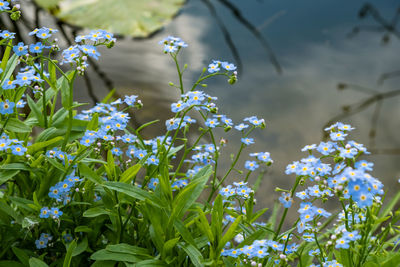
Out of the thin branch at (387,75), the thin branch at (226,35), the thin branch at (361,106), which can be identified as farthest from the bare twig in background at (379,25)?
the thin branch at (226,35)

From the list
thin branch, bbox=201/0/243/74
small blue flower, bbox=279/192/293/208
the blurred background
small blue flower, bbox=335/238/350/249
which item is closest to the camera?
small blue flower, bbox=335/238/350/249

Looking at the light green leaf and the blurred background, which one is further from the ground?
the light green leaf

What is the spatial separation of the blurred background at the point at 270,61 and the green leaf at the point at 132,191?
94 cm

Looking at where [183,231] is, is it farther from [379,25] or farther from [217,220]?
[379,25]

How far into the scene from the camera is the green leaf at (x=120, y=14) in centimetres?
328

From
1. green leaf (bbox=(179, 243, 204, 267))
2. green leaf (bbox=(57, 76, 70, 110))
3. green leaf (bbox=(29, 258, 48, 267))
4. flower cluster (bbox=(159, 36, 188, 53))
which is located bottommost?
green leaf (bbox=(29, 258, 48, 267))

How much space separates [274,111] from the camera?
2.68 m

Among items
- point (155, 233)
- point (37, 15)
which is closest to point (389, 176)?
point (155, 233)

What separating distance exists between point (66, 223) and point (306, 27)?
2201 mm

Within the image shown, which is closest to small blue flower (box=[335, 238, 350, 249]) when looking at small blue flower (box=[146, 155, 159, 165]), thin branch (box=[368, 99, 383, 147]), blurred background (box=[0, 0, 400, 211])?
small blue flower (box=[146, 155, 159, 165])

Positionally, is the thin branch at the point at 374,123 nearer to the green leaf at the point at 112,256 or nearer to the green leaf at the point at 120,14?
the green leaf at the point at 120,14

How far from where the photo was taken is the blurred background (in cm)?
258

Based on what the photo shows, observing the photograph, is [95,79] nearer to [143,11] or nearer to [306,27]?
[143,11]

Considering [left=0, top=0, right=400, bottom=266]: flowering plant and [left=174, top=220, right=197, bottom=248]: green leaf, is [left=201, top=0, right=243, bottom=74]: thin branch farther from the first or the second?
[left=174, top=220, right=197, bottom=248]: green leaf
